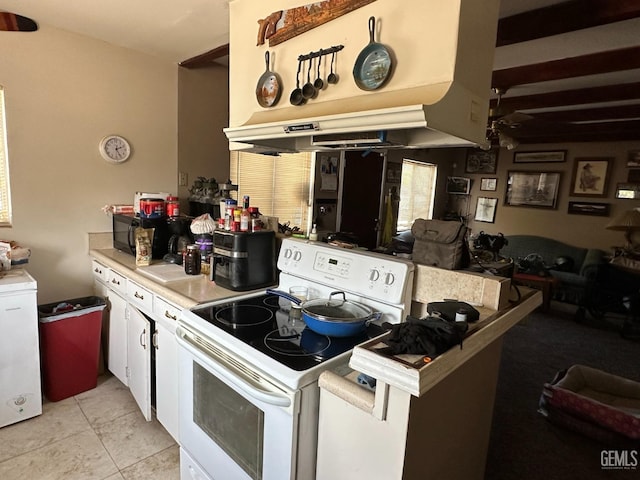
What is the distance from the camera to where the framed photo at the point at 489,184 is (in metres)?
6.44

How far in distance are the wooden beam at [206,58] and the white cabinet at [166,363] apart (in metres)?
1.71

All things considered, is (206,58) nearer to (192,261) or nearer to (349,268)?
(192,261)

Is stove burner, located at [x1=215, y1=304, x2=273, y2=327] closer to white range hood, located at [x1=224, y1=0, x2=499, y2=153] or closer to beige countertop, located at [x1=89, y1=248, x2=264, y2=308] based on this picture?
beige countertop, located at [x1=89, y1=248, x2=264, y2=308]

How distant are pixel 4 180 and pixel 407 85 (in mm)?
2496

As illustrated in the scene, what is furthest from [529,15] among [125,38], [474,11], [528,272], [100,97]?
[528,272]

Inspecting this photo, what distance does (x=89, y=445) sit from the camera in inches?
75.6

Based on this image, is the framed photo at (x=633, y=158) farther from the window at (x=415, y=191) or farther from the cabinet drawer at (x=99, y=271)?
the cabinet drawer at (x=99, y=271)

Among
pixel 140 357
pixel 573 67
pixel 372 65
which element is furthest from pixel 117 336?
pixel 573 67

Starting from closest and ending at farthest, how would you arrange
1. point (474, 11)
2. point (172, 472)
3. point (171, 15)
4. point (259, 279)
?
point (474, 11) → point (172, 472) → point (259, 279) → point (171, 15)

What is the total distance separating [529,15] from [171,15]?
191 centimetres

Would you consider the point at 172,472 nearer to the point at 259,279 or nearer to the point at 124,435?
the point at 124,435

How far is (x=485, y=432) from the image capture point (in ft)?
4.93

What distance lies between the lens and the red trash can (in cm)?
221

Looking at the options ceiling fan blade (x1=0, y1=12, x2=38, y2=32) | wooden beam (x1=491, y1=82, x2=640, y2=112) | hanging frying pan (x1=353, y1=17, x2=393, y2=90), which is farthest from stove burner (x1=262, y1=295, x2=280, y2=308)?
wooden beam (x1=491, y1=82, x2=640, y2=112)
